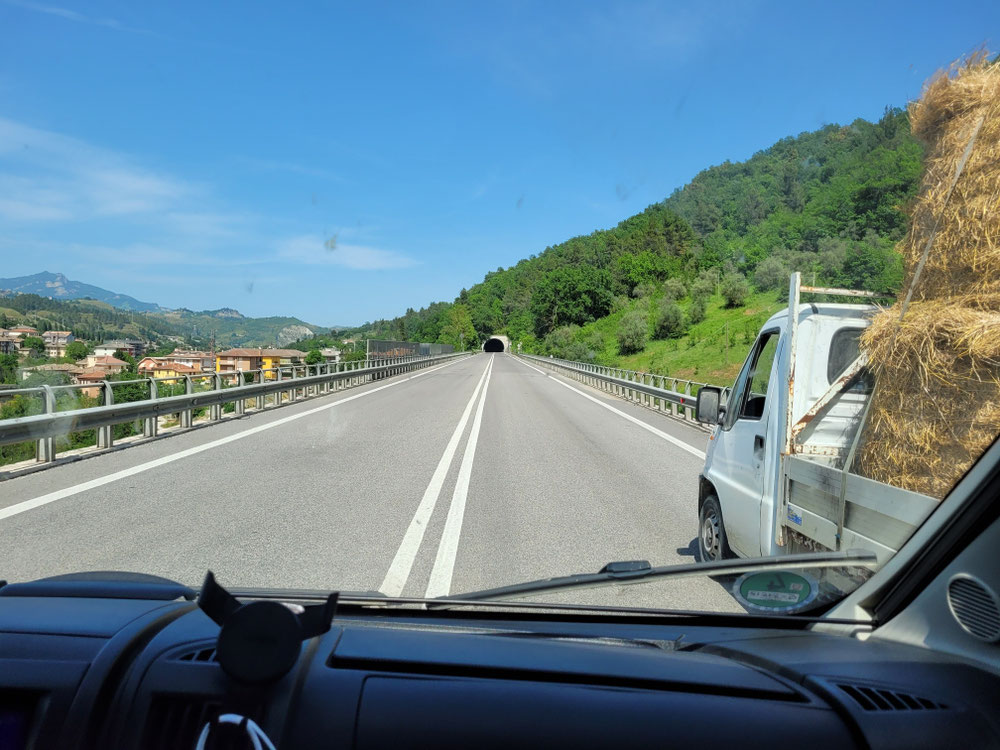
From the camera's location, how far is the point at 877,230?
17.4ft

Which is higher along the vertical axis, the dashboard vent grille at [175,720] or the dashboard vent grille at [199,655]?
the dashboard vent grille at [199,655]

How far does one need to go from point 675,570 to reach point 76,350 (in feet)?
37.4

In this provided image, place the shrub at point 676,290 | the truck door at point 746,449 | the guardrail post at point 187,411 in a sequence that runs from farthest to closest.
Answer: the shrub at point 676,290 → the guardrail post at point 187,411 → the truck door at point 746,449

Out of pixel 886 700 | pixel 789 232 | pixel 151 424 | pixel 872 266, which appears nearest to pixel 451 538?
pixel 872 266

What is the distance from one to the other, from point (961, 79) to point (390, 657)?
13.7 feet

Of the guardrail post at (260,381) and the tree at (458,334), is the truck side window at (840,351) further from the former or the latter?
the tree at (458,334)

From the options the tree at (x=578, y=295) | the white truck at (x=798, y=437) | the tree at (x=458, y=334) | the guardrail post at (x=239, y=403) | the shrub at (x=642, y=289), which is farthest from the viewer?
the tree at (x=458, y=334)

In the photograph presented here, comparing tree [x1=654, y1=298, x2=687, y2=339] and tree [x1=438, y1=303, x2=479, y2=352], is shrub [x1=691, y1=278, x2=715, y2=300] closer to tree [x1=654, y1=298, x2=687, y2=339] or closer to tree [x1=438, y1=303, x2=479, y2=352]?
tree [x1=654, y1=298, x2=687, y2=339]

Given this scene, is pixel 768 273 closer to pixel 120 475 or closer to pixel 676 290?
pixel 120 475

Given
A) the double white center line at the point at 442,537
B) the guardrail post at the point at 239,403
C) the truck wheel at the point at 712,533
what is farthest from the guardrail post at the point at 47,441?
the truck wheel at the point at 712,533

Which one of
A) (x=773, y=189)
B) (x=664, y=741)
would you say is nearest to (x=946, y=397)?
(x=664, y=741)

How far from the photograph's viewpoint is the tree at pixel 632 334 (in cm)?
6769

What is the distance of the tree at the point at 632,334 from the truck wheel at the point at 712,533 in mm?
61003

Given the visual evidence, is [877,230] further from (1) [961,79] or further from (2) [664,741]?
(2) [664,741]
